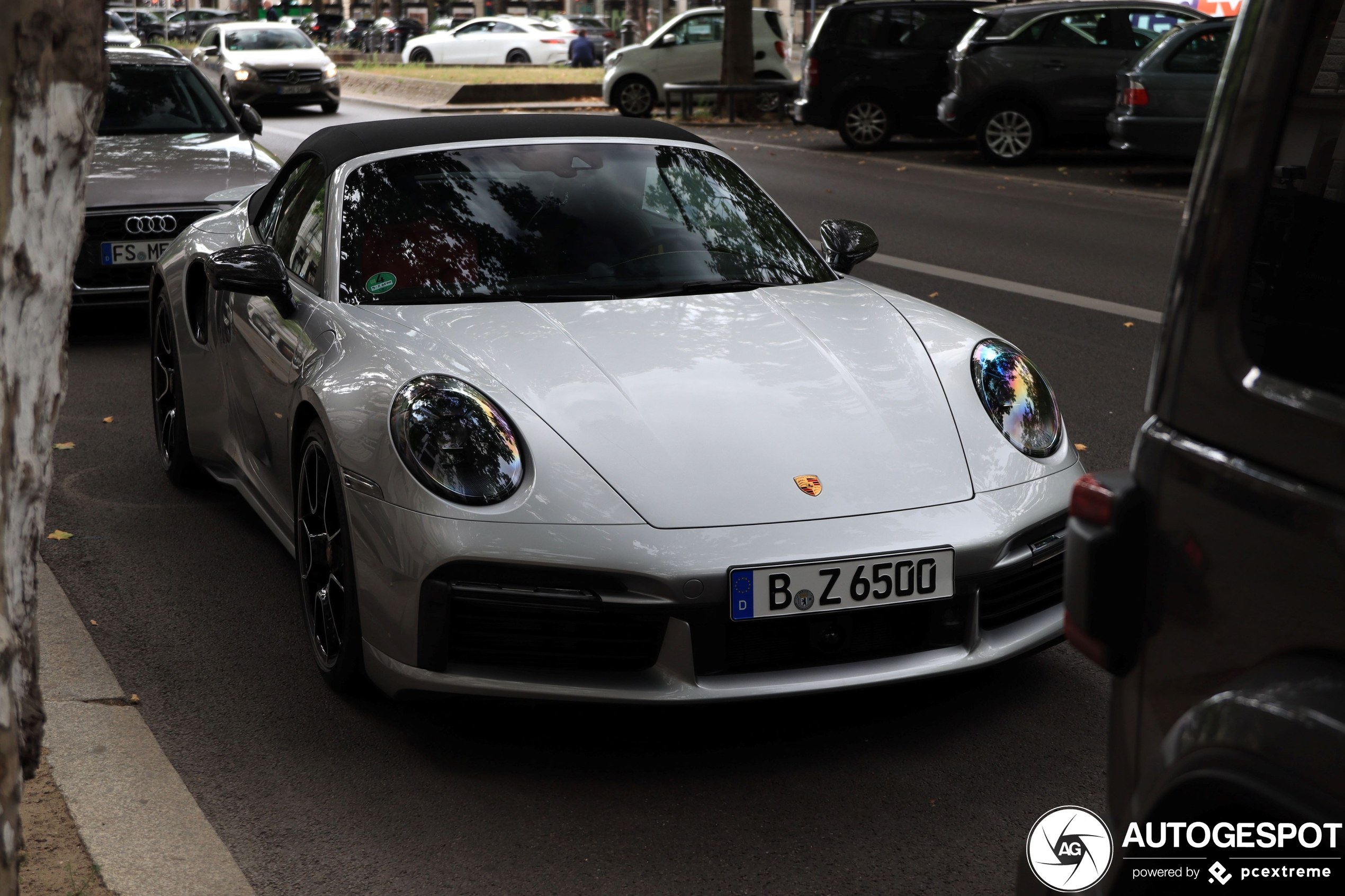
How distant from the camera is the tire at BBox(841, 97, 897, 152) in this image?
19.2 m

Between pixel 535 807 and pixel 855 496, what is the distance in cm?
97

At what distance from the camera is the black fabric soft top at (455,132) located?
4695 millimetres

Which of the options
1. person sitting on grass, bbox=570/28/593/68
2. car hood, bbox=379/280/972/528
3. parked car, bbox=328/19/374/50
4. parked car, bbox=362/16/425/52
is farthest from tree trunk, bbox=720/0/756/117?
parked car, bbox=328/19/374/50

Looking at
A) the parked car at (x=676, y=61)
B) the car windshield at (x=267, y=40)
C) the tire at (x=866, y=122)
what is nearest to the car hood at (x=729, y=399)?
the tire at (x=866, y=122)

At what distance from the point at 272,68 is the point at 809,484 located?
89.6ft

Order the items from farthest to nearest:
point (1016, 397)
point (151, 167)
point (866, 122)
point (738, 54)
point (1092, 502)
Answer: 1. point (738, 54)
2. point (866, 122)
3. point (151, 167)
4. point (1016, 397)
5. point (1092, 502)

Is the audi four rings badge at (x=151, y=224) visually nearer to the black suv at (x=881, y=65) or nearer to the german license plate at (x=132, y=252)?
the german license plate at (x=132, y=252)

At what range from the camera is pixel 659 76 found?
25.4 metres

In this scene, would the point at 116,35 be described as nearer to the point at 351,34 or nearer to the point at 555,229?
the point at 351,34

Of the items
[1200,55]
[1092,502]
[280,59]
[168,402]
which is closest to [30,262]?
[1092,502]

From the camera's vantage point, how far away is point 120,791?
3309 mm

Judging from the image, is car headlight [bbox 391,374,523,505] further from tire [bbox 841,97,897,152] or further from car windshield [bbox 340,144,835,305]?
tire [bbox 841,97,897,152]

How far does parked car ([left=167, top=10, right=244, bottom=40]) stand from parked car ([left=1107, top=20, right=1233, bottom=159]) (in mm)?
47667

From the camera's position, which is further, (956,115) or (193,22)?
(193,22)
